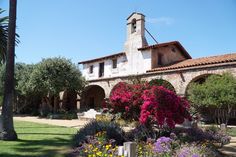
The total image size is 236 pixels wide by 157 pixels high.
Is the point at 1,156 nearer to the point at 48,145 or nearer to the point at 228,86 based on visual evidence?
the point at 48,145

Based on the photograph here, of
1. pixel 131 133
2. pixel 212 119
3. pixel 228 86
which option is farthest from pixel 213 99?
pixel 131 133

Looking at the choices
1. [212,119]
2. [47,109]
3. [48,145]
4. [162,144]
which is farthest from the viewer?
[47,109]

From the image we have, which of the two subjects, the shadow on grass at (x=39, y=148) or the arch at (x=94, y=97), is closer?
the shadow on grass at (x=39, y=148)

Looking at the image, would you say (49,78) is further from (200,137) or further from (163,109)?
(163,109)

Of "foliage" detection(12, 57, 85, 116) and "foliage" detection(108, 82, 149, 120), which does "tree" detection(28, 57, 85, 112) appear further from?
"foliage" detection(108, 82, 149, 120)

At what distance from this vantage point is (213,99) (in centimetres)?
Result: 1894

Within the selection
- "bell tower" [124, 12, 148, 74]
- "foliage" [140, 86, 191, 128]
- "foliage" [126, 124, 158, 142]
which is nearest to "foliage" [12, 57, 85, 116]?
"bell tower" [124, 12, 148, 74]

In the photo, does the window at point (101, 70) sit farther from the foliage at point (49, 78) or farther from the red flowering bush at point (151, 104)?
the red flowering bush at point (151, 104)

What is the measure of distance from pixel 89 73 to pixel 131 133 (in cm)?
2383

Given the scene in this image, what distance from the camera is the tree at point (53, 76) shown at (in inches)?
1121

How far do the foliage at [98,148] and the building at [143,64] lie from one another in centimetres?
1536

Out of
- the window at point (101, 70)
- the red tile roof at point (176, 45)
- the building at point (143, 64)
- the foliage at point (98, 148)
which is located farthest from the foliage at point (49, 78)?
the foliage at point (98, 148)

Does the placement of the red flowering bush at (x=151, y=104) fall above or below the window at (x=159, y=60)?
below

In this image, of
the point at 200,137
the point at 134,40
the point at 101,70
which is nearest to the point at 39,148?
the point at 200,137
